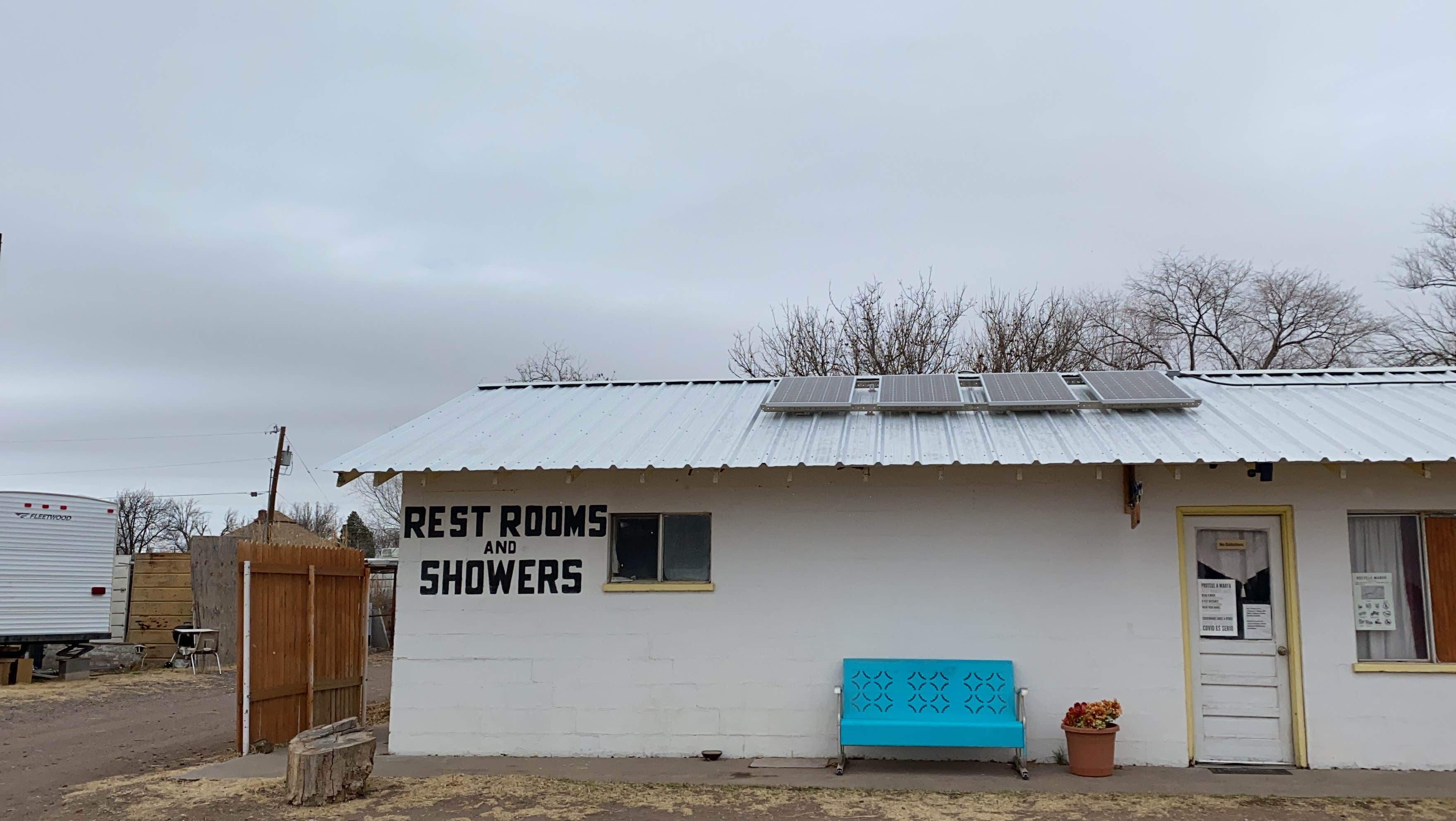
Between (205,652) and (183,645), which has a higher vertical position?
(183,645)

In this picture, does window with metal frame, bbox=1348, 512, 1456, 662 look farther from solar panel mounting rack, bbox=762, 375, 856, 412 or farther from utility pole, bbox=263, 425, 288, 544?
utility pole, bbox=263, 425, 288, 544

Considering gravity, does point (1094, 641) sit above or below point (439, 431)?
below

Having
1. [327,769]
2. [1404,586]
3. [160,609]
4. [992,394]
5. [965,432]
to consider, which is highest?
[992,394]

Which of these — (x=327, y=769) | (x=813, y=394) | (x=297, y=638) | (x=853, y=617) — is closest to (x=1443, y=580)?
(x=853, y=617)

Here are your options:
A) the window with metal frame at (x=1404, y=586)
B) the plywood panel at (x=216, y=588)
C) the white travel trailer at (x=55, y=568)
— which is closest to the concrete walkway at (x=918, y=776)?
the window with metal frame at (x=1404, y=586)

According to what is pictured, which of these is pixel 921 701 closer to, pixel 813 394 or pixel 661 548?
pixel 661 548

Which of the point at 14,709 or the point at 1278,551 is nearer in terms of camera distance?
the point at 1278,551

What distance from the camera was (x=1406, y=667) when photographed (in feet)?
28.5

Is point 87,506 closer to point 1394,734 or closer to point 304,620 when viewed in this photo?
point 304,620

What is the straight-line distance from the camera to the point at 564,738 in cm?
959

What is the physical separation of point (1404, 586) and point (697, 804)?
597 cm

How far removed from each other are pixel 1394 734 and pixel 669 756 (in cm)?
580

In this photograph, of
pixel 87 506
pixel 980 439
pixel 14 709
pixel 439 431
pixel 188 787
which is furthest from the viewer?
pixel 87 506

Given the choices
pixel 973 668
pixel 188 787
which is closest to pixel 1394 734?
pixel 973 668
